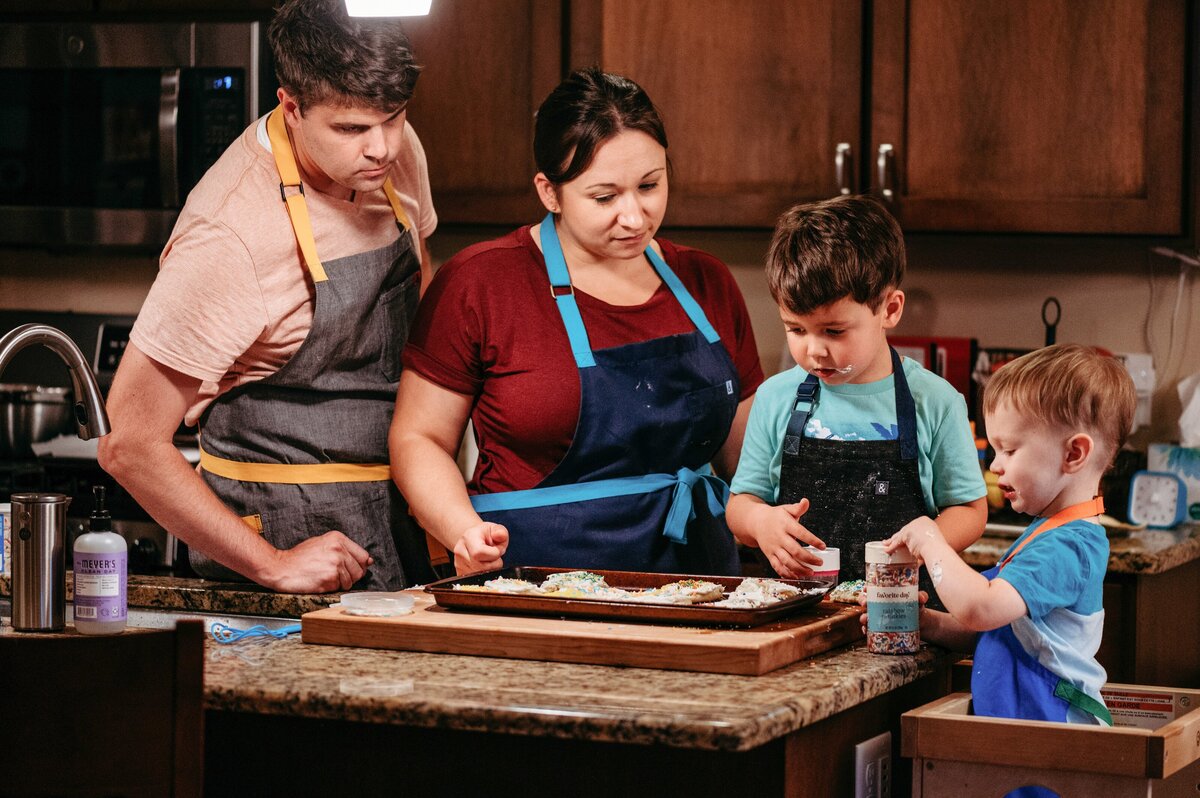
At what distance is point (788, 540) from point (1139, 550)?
3.86ft

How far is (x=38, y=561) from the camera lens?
1783 mm

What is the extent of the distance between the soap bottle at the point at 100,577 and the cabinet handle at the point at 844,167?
186cm

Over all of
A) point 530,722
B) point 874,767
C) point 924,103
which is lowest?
point 874,767

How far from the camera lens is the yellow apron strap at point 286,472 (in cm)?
212

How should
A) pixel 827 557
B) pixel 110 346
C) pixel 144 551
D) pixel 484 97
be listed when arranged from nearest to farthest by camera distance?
pixel 827 557, pixel 144 551, pixel 484 97, pixel 110 346

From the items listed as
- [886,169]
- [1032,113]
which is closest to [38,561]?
[886,169]

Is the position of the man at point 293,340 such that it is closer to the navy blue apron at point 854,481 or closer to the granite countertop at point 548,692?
the granite countertop at point 548,692

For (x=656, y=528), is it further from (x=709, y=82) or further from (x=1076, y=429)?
(x=709, y=82)

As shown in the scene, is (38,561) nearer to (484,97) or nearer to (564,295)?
(564,295)

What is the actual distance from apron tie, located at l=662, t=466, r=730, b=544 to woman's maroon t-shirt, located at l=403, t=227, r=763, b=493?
101 mm

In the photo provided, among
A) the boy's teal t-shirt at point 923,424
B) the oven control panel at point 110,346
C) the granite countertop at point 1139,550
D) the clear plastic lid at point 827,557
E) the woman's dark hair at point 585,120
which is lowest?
the granite countertop at point 1139,550

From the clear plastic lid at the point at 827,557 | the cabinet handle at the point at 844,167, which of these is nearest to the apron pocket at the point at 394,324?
the clear plastic lid at the point at 827,557

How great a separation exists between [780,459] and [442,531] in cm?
47

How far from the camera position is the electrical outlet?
1.59 m
